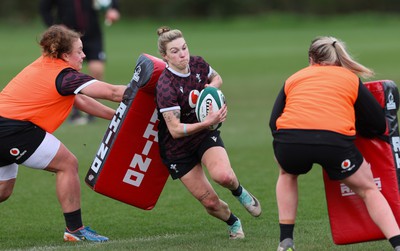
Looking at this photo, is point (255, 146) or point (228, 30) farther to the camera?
point (228, 30)

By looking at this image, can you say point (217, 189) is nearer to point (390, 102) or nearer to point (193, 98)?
point (193, 98)

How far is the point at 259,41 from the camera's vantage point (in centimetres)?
3153

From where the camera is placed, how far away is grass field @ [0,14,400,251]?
6945 mm

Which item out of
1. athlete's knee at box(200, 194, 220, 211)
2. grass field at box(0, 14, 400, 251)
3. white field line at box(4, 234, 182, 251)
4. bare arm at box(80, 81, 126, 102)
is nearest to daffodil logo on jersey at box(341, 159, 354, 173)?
grass field at box(0, 14, 400, 251)

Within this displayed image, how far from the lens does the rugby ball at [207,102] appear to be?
6.56 meters

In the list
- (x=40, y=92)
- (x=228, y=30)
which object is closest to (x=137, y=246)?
(x=40, y=92)

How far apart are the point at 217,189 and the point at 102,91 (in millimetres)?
2732

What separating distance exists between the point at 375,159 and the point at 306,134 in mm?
702

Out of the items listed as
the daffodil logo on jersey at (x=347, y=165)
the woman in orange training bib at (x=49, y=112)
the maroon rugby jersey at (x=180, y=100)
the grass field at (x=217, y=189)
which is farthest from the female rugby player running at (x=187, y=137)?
the daffodil logo on jersey at (x=347, y=165)

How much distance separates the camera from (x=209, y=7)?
4406 cm

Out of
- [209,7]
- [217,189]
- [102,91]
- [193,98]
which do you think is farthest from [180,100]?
[209,7]

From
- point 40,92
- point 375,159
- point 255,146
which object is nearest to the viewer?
point 375,159

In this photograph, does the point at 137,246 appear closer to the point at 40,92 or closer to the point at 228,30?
the point at 40,92

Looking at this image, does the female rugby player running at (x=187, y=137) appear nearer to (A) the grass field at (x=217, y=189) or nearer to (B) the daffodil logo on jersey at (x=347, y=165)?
(A) the grass field at (x=217, y=189)
